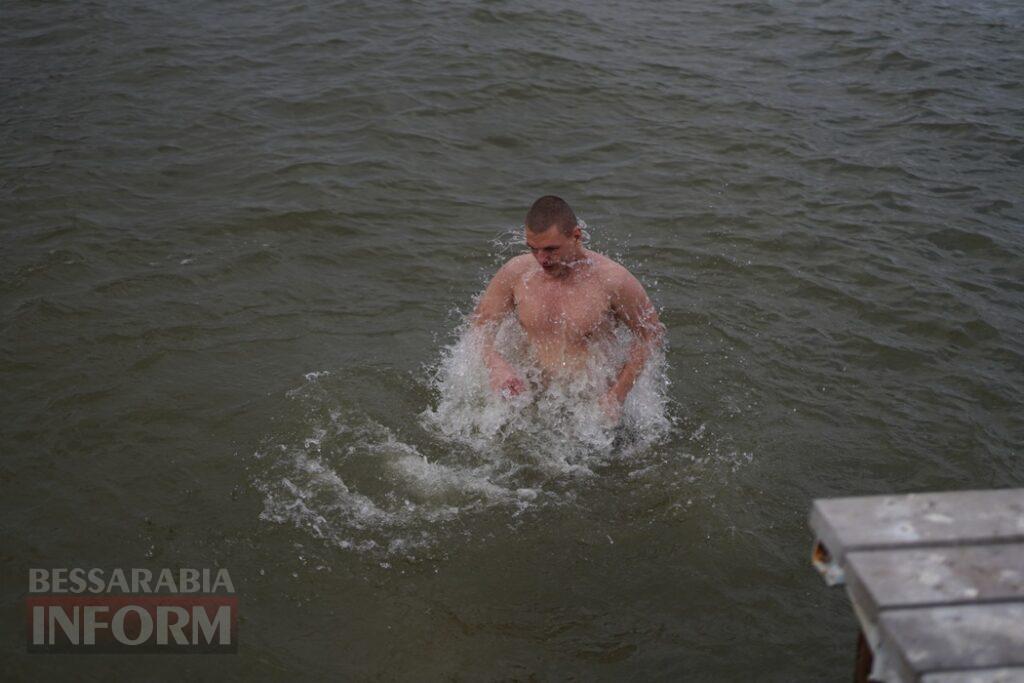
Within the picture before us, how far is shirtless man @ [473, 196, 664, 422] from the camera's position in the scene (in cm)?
532

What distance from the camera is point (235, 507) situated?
4824mm

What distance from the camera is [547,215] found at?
Answer: 4.98 meters

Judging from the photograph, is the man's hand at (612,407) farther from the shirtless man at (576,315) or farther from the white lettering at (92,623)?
the white lettering at (92,623)

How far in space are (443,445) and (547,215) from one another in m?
1.31

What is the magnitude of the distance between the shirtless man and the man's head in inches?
3.0

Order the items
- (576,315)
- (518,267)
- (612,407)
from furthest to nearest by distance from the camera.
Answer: (518,267) < (576,315) < (612,407)

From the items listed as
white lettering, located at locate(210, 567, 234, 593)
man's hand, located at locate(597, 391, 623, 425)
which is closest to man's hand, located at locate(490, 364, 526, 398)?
man's hand, located at locate(597, 391, 623, 425)

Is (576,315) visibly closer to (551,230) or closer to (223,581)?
(551,230)

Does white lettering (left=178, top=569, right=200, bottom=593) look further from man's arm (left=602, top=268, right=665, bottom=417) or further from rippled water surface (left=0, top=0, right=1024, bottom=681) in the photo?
man's arm (left=602, top=268, right=665, bottom=417)

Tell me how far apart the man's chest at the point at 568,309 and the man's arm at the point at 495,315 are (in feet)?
0.57

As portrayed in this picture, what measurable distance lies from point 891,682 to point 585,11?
1108 cm

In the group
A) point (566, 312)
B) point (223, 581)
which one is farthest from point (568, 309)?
point (223, 581)

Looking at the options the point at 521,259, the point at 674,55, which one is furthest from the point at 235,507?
the point at 674,55

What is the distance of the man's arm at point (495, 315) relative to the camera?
5.40 meters
